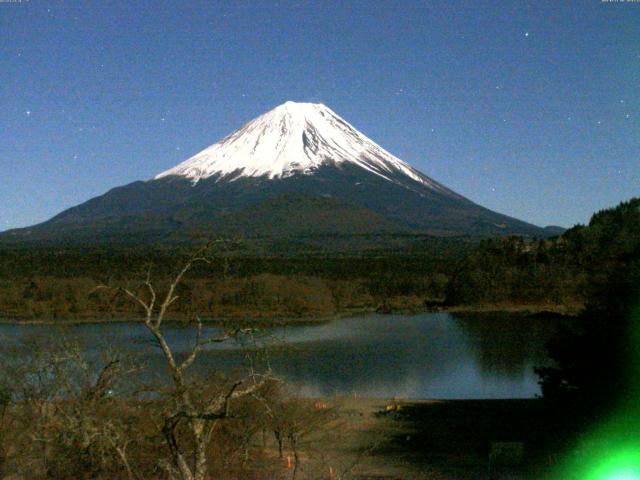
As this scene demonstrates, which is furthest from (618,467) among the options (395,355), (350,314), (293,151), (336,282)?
(293,151)

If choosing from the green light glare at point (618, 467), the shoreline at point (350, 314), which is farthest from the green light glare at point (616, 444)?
the shoreline at point (350, 314)

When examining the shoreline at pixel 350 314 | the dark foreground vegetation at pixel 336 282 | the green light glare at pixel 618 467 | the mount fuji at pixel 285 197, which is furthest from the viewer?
the mount fuji at pixel 285 197

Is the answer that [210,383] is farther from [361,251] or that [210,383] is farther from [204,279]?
[361,251]

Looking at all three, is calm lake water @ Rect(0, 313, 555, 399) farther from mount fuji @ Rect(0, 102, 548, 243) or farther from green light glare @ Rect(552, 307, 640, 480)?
mount fuji @ Rect(0, 102, 548, 243)

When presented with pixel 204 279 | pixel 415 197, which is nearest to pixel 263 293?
pixel 204 279

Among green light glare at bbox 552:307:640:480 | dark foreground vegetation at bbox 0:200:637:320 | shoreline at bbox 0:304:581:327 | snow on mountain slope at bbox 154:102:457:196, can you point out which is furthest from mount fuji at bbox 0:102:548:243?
green light glare at bbox 552:307:640:480

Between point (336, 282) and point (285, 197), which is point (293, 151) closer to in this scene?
point (285, 197)

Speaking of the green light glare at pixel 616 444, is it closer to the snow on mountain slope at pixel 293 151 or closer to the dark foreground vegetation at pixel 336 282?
the dark foreground vegetation at pixel 336 282
